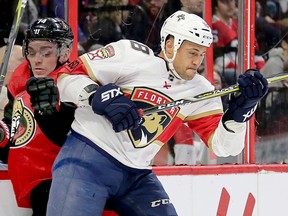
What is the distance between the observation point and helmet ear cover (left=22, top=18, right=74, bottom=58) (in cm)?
354

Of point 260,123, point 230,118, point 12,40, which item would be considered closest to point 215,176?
point 260,123

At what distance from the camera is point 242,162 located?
445 centimetres

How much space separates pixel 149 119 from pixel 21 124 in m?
0.49

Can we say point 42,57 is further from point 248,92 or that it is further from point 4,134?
point 248,92

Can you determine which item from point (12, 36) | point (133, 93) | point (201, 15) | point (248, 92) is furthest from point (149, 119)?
point (201, 15)

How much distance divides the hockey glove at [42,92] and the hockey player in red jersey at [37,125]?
0.18 metres

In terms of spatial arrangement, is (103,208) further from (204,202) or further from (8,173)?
(204,202)

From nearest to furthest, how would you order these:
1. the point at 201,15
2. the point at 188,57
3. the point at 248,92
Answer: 1. the point at 248,92
2. the point at 188,57
3. the point at 201,15

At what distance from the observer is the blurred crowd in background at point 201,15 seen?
3.97 m

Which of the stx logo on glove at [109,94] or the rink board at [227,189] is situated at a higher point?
the stx logo on glove at [109,94]

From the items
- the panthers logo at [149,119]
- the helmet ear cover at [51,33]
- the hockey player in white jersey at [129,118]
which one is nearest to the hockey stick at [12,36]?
the helmet ear cover at [51,33]

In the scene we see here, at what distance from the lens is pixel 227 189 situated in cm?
433

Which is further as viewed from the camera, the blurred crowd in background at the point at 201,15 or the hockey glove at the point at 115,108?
the blurred crowd in background at the point at 201,15

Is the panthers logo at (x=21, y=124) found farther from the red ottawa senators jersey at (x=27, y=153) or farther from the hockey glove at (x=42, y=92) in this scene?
the hockey glove at (x=42, y=92)
